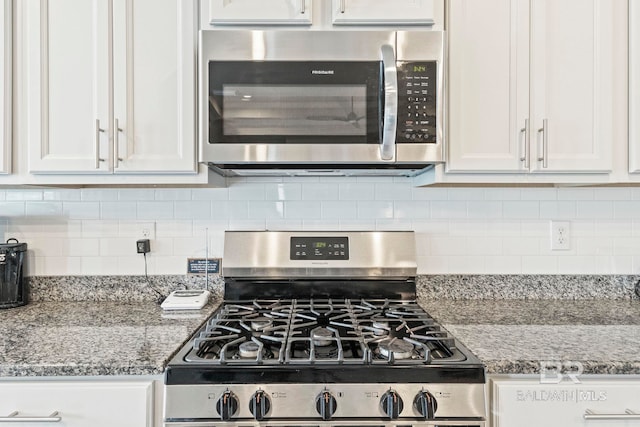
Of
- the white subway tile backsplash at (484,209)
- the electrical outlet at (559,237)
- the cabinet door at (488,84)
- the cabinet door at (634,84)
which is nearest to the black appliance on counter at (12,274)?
the cabinet door at (488,84)

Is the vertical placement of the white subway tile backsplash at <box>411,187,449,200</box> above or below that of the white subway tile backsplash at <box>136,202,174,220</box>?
above

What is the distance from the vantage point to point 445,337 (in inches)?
46.7

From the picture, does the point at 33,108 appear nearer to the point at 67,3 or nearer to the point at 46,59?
the point at 46,59

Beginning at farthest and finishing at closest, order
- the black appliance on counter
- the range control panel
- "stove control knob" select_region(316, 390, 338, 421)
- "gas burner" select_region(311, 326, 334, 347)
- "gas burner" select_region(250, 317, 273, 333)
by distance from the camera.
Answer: the range control panel, the black appliance on counter, "gas burner" select_region(250, 317, 273, 333), "gas burner" select_region(311, 326, 334, 347), "stove control knob" select_region(316, 390, 338, 421)

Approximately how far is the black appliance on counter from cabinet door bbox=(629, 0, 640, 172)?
227 centimetres

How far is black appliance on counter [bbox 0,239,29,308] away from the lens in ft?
5.12

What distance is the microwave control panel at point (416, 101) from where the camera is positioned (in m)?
1.35

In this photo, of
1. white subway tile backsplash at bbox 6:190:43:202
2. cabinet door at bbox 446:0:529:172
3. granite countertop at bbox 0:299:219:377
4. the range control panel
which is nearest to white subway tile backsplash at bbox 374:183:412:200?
the range control panel

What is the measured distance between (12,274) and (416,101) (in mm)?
1621

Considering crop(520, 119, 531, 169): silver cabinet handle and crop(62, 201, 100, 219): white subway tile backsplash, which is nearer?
crop(520, 119, 531, 169): silver cabinet handle

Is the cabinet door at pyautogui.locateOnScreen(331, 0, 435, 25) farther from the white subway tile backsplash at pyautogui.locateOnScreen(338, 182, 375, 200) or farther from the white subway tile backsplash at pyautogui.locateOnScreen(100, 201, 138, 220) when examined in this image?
the white subway tile backsplash at pyautogui.locateOnScreen(100, 201, 138, 220)

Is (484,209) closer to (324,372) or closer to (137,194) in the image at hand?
(324,372)

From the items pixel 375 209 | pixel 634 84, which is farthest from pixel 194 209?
pixel 634 84

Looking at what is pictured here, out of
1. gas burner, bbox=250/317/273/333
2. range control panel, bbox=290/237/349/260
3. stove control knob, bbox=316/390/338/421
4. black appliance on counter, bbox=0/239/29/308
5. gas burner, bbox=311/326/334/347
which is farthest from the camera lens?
range control panel, bbox=290/237/349/260
